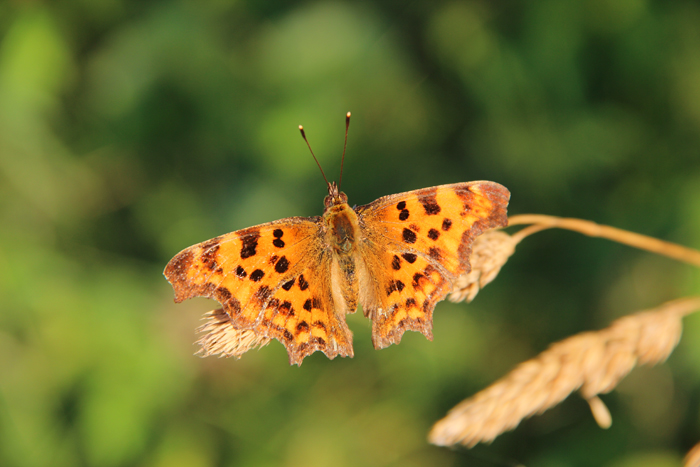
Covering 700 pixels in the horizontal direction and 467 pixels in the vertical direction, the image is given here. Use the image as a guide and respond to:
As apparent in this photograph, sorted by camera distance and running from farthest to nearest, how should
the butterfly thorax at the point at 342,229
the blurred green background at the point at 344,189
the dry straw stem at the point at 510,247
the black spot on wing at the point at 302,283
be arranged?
the blurred green background at the point at 344,189 → the butterfly thorax at the point at 342,229 → the black spot on wing at the point at 302,283 → the dry straw stem at the point at 510,247

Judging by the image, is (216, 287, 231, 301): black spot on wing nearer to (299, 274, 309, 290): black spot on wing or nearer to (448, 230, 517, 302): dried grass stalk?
(299, 274, 309, 290): black spot on wing

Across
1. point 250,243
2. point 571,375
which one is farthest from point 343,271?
point 571,375

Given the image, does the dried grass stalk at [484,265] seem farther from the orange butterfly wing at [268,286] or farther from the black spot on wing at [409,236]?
the orange butterfly wing at [268,286]

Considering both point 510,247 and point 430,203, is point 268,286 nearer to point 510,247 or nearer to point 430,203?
point 430,203

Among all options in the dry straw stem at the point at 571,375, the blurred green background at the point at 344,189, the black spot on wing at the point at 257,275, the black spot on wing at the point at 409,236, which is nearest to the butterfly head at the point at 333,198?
the black spot on wing at the point at 409,236

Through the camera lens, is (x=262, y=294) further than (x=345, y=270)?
No

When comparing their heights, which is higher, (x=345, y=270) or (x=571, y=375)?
(x=345, y=270)
